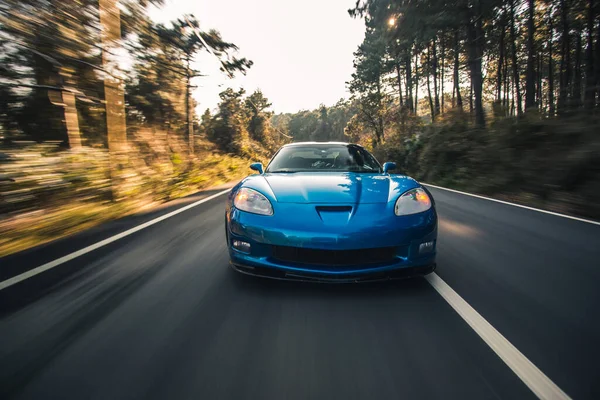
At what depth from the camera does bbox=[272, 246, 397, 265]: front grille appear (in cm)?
252

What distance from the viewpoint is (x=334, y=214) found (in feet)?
8.68

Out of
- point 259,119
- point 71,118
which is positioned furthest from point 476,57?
point 259,119

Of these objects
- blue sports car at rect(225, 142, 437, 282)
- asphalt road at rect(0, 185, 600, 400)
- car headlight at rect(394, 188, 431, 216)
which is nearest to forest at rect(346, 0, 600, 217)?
asphalt road at rect(0, 185, 600, 400)

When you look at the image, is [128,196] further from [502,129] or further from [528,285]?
[502,129]

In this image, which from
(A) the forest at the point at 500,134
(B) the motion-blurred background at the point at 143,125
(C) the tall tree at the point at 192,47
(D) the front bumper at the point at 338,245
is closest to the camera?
(D) the front bumper at the point at 338,245

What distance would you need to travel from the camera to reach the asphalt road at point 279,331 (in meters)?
1.60

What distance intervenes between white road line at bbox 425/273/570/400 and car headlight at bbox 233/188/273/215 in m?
1.44

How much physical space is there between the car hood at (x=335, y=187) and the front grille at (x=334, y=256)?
43 centimetres

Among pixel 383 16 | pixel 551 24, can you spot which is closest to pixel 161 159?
pixel 383 16

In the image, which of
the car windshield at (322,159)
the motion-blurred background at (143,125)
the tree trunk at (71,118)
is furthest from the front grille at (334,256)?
the tree trunk at (71,118)

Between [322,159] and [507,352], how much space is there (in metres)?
3.07

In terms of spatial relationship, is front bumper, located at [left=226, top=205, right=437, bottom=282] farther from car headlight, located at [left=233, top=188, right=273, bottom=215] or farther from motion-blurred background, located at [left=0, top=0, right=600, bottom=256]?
motion-blurred background, located at [left=0, top=0, right=600, bottom=256]

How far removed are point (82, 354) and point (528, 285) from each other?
10.2 feet

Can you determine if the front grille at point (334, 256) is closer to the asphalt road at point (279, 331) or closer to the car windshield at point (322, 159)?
the asphalt road at point (279, 331)
